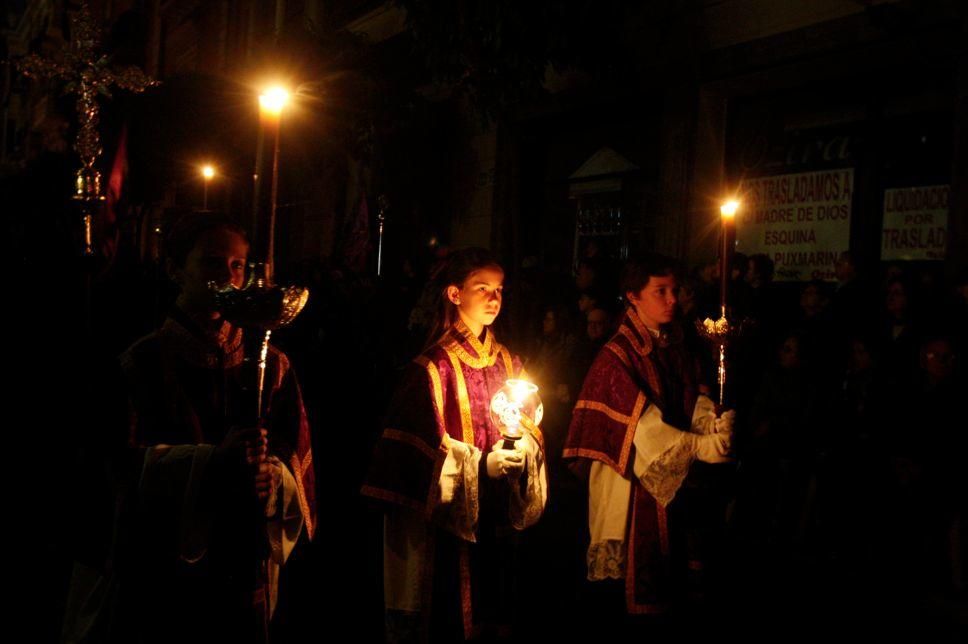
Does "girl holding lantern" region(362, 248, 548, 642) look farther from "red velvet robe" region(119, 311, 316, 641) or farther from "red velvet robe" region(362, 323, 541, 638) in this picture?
"red velvet robe" region(119, 311, 316, 641)

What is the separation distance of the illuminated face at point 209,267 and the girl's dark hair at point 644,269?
1.92 m

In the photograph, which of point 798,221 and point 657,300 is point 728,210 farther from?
point 798,221

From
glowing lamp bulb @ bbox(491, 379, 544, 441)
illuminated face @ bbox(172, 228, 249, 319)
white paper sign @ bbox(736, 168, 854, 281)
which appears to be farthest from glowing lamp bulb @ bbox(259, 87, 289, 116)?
white paper sign @ bbox(736, 168, 854, 281)

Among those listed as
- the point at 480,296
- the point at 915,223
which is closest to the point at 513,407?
the point at 480,296

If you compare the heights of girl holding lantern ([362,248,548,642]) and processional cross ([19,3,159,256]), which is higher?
processional cross ([19,3,159,256])

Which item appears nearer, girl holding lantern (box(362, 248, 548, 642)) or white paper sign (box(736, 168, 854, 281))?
girl holding lantern (box(362, 248, 548, 642))

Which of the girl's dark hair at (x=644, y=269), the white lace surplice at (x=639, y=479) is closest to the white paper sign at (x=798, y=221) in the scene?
the girl's dark hair at (x=644, y=269)

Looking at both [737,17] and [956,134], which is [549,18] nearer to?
[737,17]

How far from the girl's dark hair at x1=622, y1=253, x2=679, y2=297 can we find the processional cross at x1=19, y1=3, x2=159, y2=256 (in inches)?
→ 116

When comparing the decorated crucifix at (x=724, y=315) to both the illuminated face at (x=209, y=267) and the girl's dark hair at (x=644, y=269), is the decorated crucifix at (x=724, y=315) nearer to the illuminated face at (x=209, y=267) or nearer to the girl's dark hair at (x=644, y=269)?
the girl's dark hair at (x=644, y=269)

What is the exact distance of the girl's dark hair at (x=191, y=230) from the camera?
2920 millimetres

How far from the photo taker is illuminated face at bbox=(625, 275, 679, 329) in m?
3.97

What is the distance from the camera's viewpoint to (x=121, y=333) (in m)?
5.70

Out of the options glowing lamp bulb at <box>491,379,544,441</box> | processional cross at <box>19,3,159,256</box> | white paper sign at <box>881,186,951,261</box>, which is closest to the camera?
glowing lamp bulb at <box>491,379,544,441</box>
